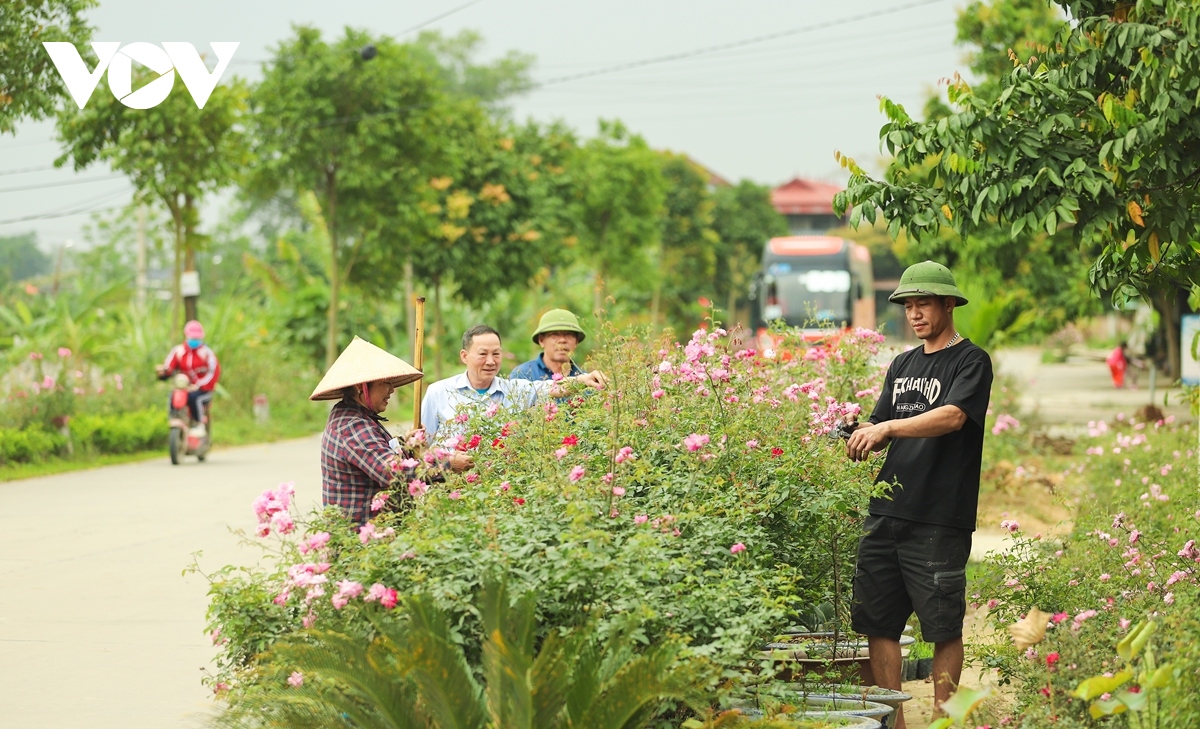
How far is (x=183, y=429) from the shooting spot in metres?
17.0

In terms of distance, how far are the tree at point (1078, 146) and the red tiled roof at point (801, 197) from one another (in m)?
102

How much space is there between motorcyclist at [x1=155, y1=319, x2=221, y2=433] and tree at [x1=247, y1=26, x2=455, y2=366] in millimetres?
5602

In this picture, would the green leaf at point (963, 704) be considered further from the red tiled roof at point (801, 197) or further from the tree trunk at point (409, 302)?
the red tiled roof at point (801, 197)

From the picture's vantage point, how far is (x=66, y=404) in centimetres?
1672

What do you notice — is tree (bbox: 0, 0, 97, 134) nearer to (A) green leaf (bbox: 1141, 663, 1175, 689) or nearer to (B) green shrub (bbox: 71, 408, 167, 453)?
(B) green shrub (bbox: 71, 408, 167, 453)

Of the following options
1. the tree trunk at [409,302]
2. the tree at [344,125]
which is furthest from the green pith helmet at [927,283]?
the tree trunk at [409,302]

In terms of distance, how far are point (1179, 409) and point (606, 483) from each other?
2170 cm

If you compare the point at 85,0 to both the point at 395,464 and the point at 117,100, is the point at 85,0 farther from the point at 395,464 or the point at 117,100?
the point at 395,464

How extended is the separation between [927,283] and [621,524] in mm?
1588

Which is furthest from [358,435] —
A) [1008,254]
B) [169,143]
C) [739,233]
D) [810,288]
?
[739,233]

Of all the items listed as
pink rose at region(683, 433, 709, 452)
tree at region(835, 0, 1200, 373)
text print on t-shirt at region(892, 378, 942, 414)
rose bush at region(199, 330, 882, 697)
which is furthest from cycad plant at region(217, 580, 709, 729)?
tree at region(835, 0, 1200, 373)

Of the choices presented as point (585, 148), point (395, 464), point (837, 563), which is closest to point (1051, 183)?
point (837, 563)

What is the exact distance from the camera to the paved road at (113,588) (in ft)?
20.5
